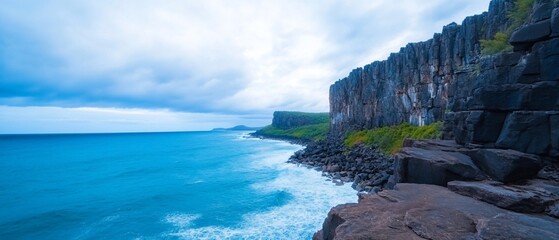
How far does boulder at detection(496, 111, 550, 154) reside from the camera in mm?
10516

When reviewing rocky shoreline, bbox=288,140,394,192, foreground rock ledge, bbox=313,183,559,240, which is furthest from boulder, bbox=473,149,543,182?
rocky shoreline, bbox=288,140,394,192

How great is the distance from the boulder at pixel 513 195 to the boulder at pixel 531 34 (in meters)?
6.09

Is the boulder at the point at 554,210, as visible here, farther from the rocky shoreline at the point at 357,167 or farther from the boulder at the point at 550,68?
the rocky shoreline at the point at 357,167

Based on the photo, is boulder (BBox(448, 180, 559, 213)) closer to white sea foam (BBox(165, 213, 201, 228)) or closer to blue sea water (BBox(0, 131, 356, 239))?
blue sea water (BBox(0, 131, 356, 239))

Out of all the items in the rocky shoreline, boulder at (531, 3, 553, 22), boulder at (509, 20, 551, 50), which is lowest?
the rocky shoreline

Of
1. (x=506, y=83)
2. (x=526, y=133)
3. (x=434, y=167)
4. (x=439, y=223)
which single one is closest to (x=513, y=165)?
(x=526, y=133)

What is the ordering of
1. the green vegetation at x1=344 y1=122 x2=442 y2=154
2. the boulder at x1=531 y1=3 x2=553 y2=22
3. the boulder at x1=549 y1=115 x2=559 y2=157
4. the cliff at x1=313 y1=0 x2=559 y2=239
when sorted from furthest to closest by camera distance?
the green vegetation at x1=344 y1=122 x2=442 y2=154 < the boulder at x1=531 y1=3 x2=553 y2=22 < the boulder at x1=549 y1=115 x2=559 y2=157 < the cliff at x1=313 y1=0 x2=559 y2=239

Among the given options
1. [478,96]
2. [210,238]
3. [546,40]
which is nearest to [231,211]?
[210,238]

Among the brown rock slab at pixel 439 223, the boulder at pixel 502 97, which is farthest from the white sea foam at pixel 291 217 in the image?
the boulder at pixel 502 97

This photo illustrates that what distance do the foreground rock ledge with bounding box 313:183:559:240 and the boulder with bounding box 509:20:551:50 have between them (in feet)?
25.7

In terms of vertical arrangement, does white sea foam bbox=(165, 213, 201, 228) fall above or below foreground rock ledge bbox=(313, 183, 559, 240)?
below

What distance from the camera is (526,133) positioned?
1089cm

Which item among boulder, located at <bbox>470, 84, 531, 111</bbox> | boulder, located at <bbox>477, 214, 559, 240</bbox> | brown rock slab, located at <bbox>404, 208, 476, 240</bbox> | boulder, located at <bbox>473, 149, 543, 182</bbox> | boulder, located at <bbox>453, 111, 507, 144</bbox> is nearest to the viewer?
boulder, located at <bbox>477, 214, 559, 240</bbox>

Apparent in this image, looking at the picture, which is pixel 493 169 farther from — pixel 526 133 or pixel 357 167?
pixel 357 167
